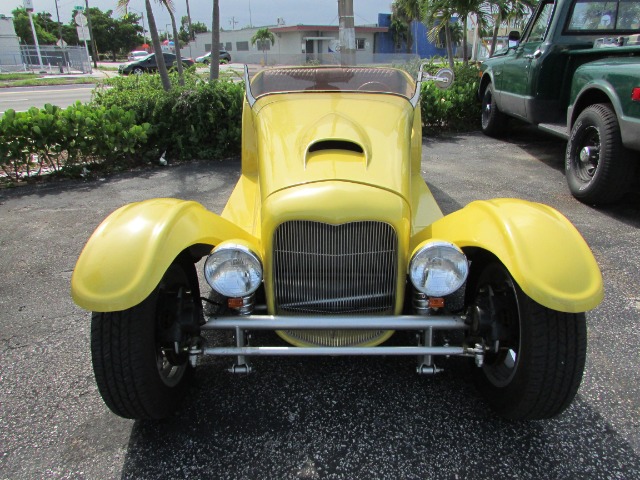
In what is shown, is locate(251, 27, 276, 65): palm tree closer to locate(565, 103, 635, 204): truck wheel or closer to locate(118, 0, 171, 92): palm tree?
locate(118, 0, 171, 92): palm tree

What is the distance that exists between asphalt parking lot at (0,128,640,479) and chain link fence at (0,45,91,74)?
115 ft

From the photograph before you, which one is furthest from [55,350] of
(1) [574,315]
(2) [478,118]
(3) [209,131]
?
(2) [478,118]

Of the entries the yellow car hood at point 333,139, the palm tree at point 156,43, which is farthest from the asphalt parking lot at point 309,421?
the palm tree at point 156,43

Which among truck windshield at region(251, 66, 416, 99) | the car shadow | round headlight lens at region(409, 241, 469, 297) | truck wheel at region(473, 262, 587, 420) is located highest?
truck windshield at region(251, 66, 416, 99)

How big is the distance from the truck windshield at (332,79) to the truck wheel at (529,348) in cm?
207

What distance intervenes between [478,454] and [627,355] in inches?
52.2

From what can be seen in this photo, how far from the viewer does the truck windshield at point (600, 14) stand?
6465mm

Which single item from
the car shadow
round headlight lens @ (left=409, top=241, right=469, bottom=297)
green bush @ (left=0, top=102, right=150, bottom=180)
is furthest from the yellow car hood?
green bush @ (left=0, top=102, right=150, bottom=180)

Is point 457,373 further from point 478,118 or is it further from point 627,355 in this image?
point 478,118

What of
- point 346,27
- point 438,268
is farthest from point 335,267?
point 346,27

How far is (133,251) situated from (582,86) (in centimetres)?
554

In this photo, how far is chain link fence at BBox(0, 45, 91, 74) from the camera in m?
31.9

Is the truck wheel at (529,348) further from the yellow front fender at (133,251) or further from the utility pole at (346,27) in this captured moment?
the utility pole at (346,27)

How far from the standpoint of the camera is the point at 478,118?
32.1 feet
